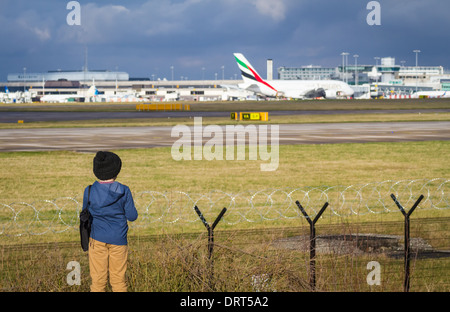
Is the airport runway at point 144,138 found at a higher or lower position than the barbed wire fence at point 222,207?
higher

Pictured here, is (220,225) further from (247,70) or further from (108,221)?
(247,70)

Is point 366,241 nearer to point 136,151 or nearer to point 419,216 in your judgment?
point 419,216

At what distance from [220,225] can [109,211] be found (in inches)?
386

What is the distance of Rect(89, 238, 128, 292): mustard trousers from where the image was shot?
9125 mm

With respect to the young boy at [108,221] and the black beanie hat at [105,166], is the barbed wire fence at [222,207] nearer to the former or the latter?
the young boy at [108,221]

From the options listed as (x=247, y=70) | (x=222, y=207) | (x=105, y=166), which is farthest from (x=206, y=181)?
(x=247, y=70)

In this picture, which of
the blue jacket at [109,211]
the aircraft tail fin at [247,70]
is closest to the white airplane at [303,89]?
the aircraft tail fin at [247,70]

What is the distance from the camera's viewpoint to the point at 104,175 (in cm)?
905

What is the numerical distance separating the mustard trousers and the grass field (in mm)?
1243

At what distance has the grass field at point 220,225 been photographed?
1052 centimetres

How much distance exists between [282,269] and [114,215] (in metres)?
3.07

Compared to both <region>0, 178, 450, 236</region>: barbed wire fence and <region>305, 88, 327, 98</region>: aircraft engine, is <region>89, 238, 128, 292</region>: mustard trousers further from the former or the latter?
<region>305, 88, 327, 98</region>: aircraft engine

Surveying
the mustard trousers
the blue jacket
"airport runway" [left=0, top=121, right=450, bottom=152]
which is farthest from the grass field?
"airport runway" [left=0, top=121, right=450, bottom=152]

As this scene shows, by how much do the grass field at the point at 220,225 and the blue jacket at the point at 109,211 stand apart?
64.2 inches
